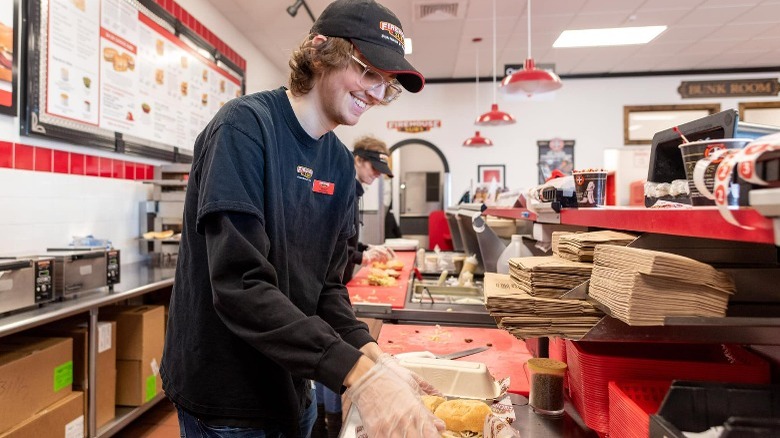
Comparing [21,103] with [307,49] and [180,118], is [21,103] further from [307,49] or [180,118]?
[307,49]

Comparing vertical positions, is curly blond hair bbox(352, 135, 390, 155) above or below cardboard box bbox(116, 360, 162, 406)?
above

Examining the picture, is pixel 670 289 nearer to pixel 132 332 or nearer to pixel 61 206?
pixel 132 332

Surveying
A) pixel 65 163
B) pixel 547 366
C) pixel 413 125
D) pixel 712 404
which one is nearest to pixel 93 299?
pixel 65 163

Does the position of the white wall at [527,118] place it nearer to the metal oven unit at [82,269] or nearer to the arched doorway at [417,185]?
the arched doorway at [417,185]

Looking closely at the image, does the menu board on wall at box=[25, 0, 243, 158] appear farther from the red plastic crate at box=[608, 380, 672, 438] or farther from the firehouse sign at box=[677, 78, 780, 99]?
the firehouse sign at box=[677, 78, 780, 99]

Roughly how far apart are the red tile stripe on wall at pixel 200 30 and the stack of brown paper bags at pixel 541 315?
4.44m

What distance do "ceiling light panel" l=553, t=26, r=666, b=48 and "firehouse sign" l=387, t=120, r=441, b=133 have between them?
2650 millimetres

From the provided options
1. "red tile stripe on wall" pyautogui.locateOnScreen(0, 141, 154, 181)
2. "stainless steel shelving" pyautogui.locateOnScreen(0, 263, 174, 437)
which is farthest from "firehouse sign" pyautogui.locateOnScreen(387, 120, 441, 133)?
"stainless steel shelving" pyautogui.locateOnScreen(0, 263, 174, 437)

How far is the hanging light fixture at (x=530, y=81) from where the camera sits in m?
4.09

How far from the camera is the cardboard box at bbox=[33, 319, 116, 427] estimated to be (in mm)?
2559

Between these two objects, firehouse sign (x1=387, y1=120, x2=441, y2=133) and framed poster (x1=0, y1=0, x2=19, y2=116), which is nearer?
framed poster (x1=0, y1=0, x2=19, y2=116)

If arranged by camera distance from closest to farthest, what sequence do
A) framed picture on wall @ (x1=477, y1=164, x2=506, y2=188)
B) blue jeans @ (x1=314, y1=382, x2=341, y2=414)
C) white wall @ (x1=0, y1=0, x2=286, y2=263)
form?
1. blue jeans @ (x1=314, y1=382, x2=341, y2=414)
2. white wall @ (x1=0, y1=0, x2=286, y2=263)
3. framed picture on wall @ (x1=477, y1=164, x2=506, y2=188)

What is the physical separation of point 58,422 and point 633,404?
253 cm

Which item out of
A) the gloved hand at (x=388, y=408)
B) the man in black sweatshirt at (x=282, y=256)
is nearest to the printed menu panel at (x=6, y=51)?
the man in black sweatshirt at (x=282, y=256)
